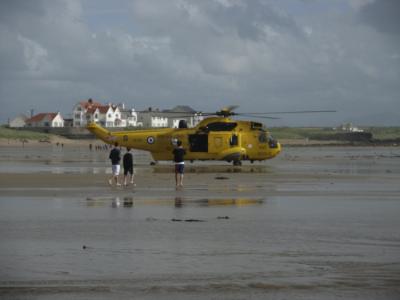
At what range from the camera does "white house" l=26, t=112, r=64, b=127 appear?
17925 centimetres

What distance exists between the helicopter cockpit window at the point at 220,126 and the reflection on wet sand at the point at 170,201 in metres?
19.2

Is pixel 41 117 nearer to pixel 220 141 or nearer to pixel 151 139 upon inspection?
pixel 151 139

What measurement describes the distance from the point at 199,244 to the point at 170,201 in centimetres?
840

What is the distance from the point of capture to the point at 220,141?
41.9 m

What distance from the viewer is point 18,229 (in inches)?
614

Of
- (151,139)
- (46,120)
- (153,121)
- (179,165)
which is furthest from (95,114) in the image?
(179,165)

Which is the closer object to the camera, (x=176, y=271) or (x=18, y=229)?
(x=176, y=271)

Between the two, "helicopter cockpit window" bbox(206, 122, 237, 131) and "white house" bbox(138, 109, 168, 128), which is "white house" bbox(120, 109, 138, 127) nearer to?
"white house" bbox(138, 109, 168, 128)

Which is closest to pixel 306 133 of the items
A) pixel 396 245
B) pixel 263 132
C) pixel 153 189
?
pixel 263 132

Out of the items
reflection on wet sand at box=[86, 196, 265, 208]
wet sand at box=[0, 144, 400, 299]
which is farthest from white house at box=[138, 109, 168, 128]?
reflection on wet sand at box=[86, 196, 265, 208]

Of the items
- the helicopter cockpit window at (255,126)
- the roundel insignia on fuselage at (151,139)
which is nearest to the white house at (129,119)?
the roundel insignia on fuselage at (151,139)

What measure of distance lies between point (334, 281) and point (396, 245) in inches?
134

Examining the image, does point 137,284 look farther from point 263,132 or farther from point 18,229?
point 263,132

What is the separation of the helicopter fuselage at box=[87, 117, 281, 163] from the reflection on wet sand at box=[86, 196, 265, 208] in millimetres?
19068
